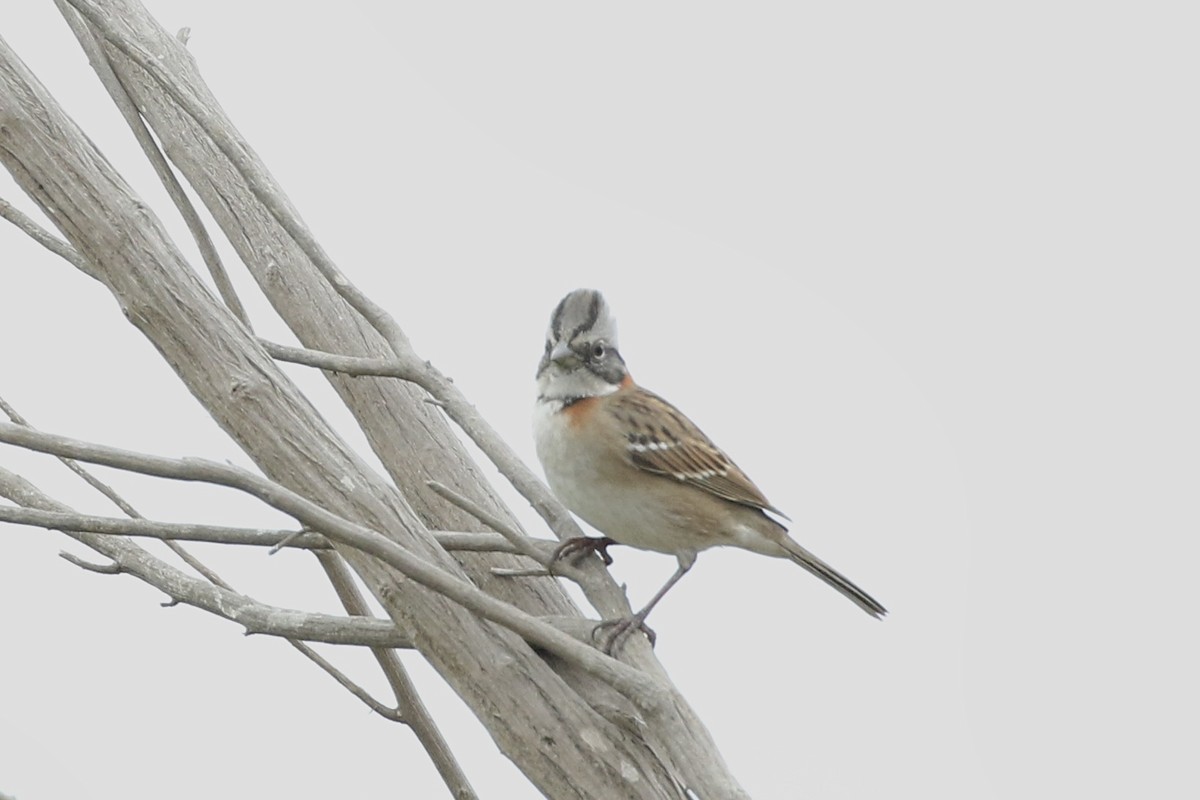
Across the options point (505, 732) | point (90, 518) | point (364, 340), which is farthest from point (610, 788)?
point (364, 340)

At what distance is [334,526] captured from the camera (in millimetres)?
2248

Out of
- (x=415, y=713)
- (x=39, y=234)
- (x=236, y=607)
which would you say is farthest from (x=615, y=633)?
(x=39, y=234)

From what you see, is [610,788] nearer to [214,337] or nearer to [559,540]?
[559,540]

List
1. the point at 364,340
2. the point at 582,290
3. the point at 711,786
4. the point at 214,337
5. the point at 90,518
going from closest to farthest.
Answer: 1. the point at 711,786
2. the point at 90,518
3. the point at 214,337
4. the point at 364,340
5. the point at 582,290

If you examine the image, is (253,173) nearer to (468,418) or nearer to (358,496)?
(468,418)

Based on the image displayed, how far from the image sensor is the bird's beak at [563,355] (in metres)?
3.84

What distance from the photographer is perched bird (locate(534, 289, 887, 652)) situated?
12.3 feet

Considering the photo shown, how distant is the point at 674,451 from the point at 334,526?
183 centimetres

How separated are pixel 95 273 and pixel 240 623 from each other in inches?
29.3

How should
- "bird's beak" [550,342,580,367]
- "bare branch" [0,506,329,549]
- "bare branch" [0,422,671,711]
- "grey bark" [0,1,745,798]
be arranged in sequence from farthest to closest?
1. "bird's beak" [550,342,580,367]
2. "grey bark" [0,1,745,798]
3. "bare branch" [0,506,329,549]
4. "bare branch" [0,422,671,711]

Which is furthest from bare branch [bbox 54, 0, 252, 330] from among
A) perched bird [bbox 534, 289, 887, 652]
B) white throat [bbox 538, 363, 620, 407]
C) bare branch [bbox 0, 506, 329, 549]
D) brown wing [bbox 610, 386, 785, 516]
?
brown wing [bbox 610, 386, 785, 516]

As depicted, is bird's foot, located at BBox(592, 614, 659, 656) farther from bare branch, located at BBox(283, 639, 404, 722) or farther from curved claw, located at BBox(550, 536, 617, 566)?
bare branch, located at BBox(283, 639, 404, 722)

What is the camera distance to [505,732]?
8.34ft

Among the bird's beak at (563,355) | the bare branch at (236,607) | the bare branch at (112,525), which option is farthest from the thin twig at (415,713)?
the bird's beak at (563,355)
